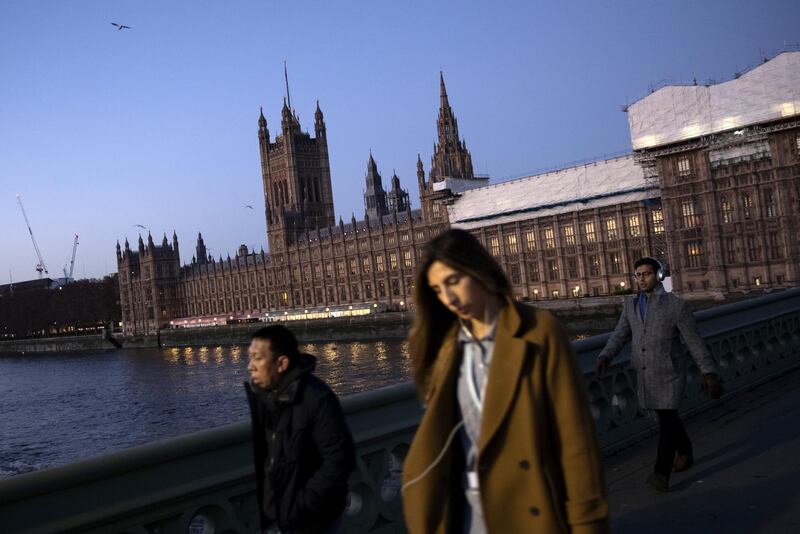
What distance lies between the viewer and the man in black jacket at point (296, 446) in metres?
2.56

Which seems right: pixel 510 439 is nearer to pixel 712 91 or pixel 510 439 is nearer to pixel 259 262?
pixel 712 91

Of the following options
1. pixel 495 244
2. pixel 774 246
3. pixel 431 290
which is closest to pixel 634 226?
pixel 774 246

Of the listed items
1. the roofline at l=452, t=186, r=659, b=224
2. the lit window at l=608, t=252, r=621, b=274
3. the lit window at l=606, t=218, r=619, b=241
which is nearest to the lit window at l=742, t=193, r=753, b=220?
the roofline at l=452, t=186, r=659, b=224

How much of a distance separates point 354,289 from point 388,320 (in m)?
19.3

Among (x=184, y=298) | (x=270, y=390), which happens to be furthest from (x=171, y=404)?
(x=184, y=298)

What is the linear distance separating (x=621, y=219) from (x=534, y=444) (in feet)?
157

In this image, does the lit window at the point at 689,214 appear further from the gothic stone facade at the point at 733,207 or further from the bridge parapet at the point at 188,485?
the bridge parapet at the point at 188,485

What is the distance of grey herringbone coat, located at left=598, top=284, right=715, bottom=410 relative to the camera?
4.55m

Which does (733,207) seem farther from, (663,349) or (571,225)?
(663,349)

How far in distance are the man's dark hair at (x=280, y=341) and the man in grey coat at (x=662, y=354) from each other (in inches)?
93.7

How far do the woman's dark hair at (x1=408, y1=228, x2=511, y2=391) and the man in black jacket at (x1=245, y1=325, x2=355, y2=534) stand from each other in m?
0.52

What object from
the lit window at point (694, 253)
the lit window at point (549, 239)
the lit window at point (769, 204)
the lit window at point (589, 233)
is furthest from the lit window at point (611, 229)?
the lit window at point (769, 204)

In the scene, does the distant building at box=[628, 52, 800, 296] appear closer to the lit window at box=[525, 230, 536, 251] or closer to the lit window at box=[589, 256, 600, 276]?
the lit window at box=[589, 256, 600, 276]

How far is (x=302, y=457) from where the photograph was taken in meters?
2.60
